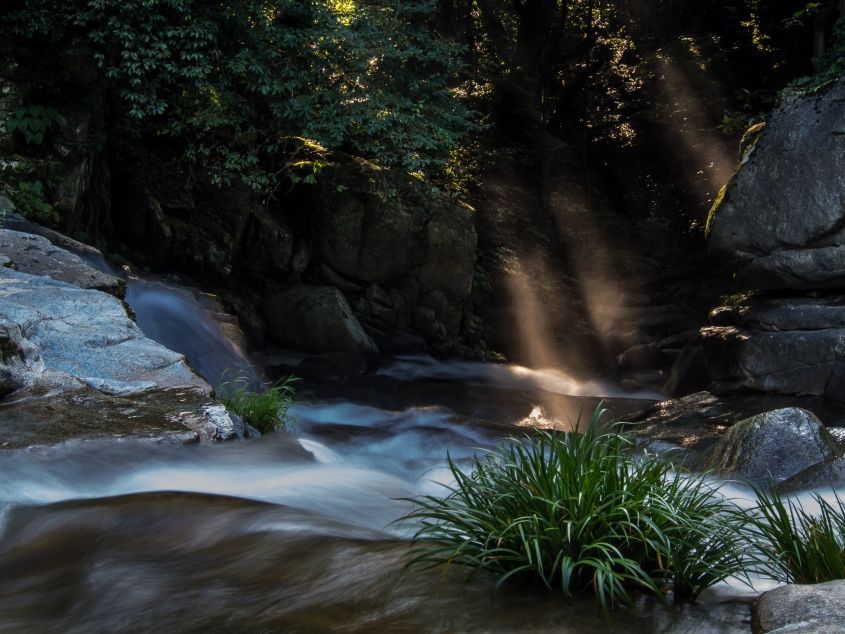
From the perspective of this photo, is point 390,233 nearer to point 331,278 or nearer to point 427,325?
point 331,278

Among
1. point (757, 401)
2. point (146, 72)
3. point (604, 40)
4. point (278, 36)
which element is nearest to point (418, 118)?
point (278, 36)

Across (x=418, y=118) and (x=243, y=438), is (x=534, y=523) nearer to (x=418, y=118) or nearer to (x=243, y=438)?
(x=243, y=438)

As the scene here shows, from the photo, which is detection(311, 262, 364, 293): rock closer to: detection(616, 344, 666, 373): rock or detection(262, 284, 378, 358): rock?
detection(262, 284, 378, 358): rock

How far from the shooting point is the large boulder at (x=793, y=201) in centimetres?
970

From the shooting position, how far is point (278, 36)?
37.1ft

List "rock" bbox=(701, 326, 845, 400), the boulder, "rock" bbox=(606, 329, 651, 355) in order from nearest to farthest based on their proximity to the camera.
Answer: "rock" bbox=(701, 326, 845, 400) < the boulder < "rock" bbox=(606, 329, 651, 355)

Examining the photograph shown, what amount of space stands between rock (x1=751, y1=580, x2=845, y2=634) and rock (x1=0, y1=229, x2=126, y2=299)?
6.86 m

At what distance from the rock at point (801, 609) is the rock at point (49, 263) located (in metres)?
6.86

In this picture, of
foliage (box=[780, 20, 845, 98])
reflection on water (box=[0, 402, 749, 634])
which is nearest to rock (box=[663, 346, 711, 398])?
foliage (box=[780, 20, 845, 98])

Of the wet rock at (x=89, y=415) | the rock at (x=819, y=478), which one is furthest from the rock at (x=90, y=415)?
the rock at (x=819, y=478)

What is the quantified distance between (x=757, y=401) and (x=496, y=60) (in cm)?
1449

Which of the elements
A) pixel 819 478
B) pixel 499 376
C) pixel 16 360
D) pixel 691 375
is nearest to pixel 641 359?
pixel 499 376

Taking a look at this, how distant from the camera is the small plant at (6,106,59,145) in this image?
33.7 feet

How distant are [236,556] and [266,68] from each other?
918cm
